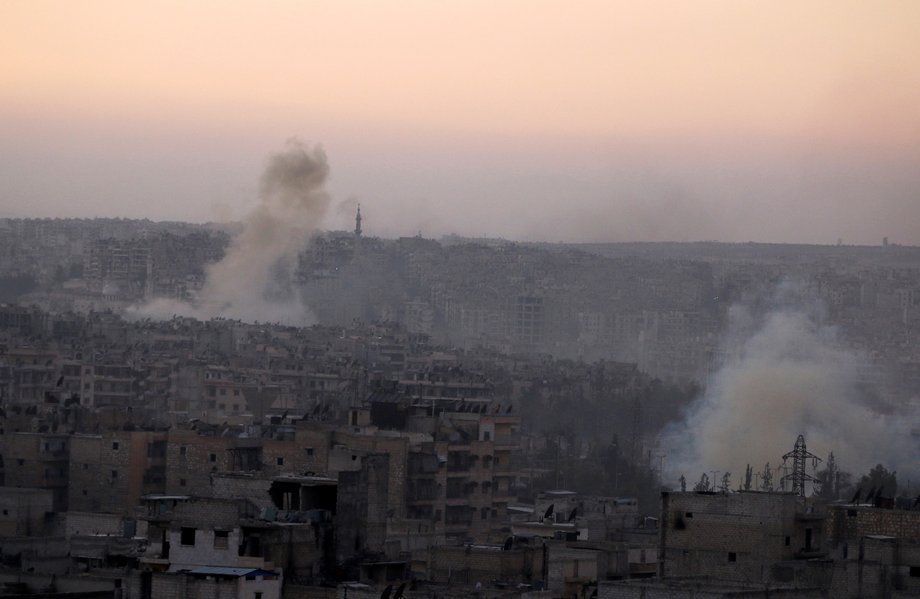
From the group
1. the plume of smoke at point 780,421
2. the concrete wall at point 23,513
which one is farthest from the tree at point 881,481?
the concrete wall at point 23,513

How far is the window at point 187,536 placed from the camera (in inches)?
1131

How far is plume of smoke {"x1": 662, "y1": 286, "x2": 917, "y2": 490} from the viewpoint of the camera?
6875cm

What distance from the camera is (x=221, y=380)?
7044 centimetres

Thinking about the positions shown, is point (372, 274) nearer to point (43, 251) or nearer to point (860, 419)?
point (43, 251)

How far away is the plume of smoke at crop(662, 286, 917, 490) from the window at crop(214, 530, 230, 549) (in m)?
34.9

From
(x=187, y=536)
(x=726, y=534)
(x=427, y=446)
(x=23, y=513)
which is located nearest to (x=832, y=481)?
(x=427, y=446)

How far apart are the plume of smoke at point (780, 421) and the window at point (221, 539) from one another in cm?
3493

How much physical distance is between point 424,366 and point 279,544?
183 ft

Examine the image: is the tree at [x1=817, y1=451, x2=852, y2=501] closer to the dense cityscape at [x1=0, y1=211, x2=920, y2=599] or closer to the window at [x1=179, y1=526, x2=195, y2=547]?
the dense cityscape at [x1=0, y1=211, x2=920, y2=599]

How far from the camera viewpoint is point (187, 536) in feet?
94.3

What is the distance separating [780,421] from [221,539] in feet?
151

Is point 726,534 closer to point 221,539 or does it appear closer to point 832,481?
point 221,539

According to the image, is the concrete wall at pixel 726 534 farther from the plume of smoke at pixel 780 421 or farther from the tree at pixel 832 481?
the plume of smoke at pixel 780 421

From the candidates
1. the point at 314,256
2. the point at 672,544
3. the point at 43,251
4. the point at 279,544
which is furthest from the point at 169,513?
the point at 43,251
